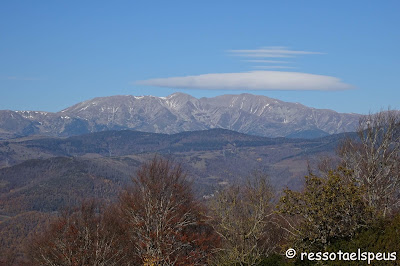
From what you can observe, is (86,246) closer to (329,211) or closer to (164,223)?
(164,223)

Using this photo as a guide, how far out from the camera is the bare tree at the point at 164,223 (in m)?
33.7

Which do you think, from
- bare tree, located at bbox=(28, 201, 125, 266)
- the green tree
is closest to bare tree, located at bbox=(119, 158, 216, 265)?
bare tree, located at bbox=(28, 201, 125, 266)

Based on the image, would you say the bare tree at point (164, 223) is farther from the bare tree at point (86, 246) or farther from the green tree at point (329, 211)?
the green tree at point (329, 211)

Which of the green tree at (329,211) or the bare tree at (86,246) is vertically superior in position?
the green tree at (329,211)

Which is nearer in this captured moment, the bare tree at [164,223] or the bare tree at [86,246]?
the bare tree at [86,246]

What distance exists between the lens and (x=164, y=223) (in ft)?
124

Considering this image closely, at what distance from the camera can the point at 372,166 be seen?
3878 cm

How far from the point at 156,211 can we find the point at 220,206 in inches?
201

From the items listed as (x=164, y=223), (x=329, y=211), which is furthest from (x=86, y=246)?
A: (x=329, y=211)

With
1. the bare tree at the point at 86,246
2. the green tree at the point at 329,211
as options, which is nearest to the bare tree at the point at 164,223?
the bare tree at the point at 86,246

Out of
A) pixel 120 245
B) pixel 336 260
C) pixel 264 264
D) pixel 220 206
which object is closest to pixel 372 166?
pixel 220 206

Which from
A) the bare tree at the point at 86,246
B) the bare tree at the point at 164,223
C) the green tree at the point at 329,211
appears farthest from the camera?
the bare tree at the point at 164,223

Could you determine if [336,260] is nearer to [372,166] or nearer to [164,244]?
[164,244]

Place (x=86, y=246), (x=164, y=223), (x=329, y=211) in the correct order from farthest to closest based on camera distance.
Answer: (x=164, y=223), (x=86, y=246), (x=329, y=211)
